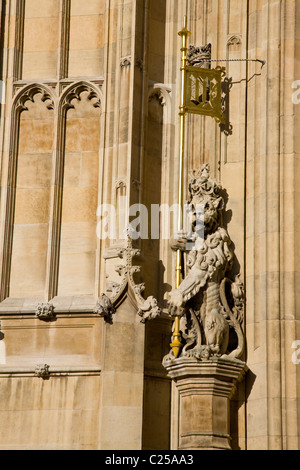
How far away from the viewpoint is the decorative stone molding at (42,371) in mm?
13461

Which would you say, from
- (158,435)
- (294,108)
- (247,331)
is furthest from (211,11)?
(158,435)

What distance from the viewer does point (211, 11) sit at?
14250 millimetres

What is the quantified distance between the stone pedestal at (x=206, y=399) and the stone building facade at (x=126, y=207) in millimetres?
32

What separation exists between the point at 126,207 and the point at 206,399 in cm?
238

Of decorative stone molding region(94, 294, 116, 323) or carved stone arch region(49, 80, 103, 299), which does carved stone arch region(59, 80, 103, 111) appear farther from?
decorative stone molding region(94, 294, 116, 323)

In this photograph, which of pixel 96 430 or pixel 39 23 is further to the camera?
pixel 39 23

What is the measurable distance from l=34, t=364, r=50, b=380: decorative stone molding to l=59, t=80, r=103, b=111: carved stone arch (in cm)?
309

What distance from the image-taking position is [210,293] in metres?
13.0

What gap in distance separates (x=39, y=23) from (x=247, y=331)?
4.62 meters

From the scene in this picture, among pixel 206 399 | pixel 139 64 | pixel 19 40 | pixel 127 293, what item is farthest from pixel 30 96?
pixel 206 399

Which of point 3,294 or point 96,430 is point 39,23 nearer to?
point 3,294

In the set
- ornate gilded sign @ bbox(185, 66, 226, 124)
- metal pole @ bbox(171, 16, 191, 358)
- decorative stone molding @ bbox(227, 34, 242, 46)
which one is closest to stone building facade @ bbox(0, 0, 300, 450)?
decorative stone molding @ bbox(227, 34, 242, 46)

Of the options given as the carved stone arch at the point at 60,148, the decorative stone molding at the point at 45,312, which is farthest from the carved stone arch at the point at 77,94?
the decorative stone molding at the point at 45,312

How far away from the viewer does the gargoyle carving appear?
12867 mm
